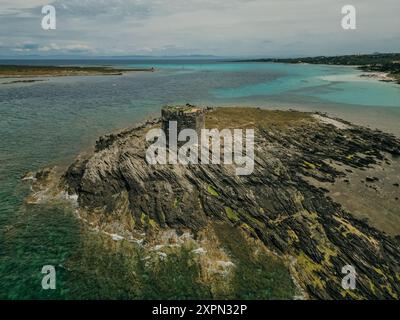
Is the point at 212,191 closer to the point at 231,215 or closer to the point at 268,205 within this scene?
the point at 231,215

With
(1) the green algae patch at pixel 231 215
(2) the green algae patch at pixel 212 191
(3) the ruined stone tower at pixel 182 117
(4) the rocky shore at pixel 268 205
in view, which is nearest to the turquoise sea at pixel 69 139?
(4) the rocky shore at pixel 268 205

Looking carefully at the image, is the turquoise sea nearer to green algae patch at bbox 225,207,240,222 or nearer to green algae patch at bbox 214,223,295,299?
green algae patch at bbox 214,223,295,299

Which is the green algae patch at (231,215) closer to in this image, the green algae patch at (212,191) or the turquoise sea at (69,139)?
the green algae patch at (212,191)

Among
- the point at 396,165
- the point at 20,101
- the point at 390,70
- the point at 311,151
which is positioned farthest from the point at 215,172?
the point at 390,70

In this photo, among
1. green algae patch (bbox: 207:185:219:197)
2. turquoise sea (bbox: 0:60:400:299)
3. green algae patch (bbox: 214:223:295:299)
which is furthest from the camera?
green algae patch (bbox: 207:185:219:197)

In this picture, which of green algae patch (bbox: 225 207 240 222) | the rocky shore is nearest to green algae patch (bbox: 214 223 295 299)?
the rocky shore
